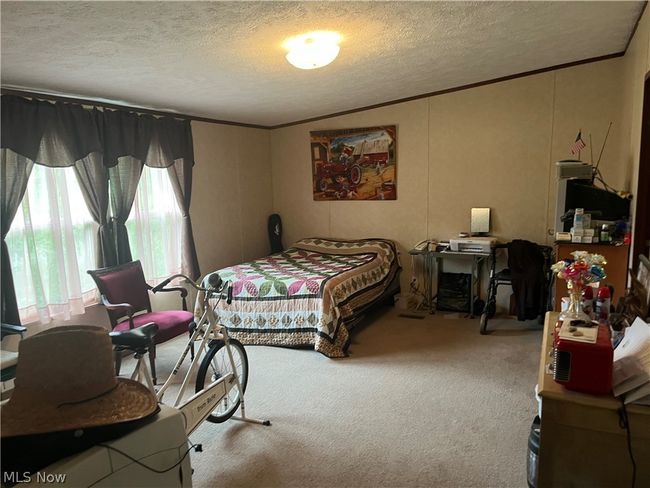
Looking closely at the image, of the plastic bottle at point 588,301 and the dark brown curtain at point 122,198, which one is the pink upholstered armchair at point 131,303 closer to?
the dark brown curtain at point 122,198

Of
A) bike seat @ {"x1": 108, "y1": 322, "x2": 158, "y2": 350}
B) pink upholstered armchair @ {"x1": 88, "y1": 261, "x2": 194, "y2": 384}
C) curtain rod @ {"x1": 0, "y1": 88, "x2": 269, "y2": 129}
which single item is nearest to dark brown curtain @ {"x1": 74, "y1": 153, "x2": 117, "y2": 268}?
pink upholstered armchair @ {"x1": 88, "y1": 261, "x2": 194, "y2": 384}

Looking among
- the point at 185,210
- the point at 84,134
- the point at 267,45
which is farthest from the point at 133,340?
the point at 185,210

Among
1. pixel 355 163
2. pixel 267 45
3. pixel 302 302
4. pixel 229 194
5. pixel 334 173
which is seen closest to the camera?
pixel 267 45

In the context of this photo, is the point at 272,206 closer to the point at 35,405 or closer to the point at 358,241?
the point at 358,241

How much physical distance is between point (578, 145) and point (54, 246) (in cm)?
460

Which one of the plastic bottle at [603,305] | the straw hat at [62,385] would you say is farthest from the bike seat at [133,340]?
the plastic bottle at [603,305]

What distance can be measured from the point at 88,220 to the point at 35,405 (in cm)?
272

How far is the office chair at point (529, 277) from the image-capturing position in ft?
13.3

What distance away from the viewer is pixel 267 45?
111 inches

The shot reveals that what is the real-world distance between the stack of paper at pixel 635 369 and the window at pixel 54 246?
142 inches

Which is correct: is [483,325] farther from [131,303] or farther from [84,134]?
[84,134]

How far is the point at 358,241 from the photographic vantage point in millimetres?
5273

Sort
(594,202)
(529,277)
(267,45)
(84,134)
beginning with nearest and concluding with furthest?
(267,45), (594,202), (84,134), (529,277)

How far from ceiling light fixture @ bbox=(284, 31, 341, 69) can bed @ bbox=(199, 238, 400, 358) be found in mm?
1803
